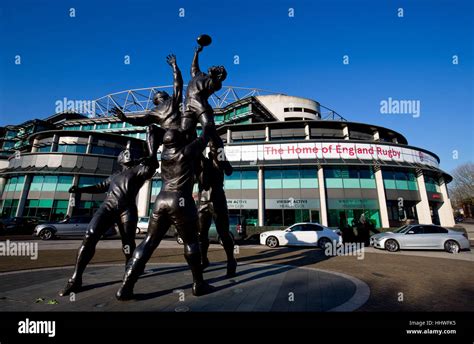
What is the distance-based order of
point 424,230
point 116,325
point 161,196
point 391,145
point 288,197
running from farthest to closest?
1. point 391,145
2. point 288,197
3. point 424,230
4. point 161,196
5. point 116,325

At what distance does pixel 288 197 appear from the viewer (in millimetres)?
23938

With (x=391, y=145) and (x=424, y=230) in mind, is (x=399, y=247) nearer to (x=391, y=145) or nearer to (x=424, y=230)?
(x=424, y=230)

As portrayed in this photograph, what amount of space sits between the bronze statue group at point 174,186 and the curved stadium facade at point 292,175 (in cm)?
1928

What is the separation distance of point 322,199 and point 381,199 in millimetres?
6233

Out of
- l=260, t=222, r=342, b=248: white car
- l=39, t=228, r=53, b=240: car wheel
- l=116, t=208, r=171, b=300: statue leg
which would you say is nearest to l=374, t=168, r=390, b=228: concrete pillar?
l=260, t=222, r=342, b=248: white car

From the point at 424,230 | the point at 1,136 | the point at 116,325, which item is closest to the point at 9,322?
the point at 116,325

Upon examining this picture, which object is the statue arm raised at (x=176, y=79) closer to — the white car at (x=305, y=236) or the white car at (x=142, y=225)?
the white car at (x=305, y=236)

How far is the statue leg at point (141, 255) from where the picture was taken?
323 centimetres

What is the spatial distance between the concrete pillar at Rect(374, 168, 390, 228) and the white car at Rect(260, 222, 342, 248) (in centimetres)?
1351

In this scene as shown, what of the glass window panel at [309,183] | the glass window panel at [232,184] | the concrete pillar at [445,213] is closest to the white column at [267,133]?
the glass window panel at [232,184]

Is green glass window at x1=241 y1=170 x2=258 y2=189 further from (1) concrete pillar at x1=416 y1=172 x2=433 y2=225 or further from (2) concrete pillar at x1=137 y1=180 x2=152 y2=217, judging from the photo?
(1) concrete pillar at x1=416 y1=172 x2=433 y2=225

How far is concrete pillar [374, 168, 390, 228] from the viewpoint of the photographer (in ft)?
74.7

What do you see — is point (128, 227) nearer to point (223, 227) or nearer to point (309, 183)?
point (223, 227)

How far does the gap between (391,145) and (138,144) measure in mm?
39710
